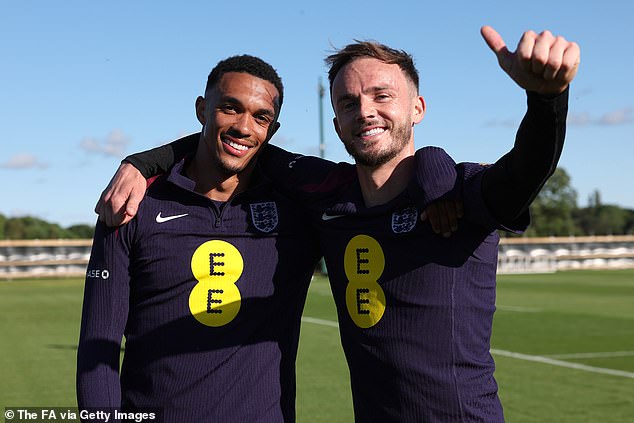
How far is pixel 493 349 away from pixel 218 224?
30.7 ft

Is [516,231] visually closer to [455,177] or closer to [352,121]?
[455,177]

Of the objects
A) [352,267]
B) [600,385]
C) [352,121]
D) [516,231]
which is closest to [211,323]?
[352,267]

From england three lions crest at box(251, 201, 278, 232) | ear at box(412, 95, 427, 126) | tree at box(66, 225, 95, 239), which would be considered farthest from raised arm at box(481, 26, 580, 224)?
tree at box(66, 225, 95, 239)

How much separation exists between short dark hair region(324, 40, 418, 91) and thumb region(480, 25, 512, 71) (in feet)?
3.27

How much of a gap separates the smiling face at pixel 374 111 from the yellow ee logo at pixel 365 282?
334mm

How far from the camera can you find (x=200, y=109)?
3670 mm

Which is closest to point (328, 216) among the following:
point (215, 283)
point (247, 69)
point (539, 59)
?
point (215, 283)

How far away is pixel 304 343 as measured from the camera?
42.0 ft

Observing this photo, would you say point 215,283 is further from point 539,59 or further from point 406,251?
point 539,59

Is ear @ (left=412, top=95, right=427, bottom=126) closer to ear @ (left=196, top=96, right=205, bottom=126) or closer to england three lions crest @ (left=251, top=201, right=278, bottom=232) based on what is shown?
england three lions crest @ (left=251, top=201, right=278, bottom=232)

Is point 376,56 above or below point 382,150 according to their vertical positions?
above

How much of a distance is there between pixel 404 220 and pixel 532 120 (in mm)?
752

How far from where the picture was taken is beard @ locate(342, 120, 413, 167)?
3172 mm

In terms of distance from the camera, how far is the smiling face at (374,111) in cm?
317
